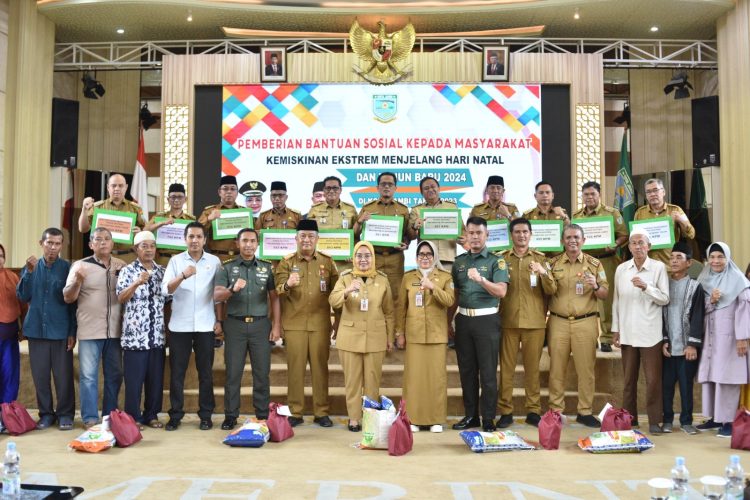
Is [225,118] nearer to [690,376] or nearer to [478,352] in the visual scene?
[478,352]

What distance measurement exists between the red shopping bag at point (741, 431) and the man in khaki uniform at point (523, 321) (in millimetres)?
1375

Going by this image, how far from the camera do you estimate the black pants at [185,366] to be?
557 centimetres

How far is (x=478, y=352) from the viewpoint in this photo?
217 inches

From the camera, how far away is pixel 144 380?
562 cm

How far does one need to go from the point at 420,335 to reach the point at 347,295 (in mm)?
633

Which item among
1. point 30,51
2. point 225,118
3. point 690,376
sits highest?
point 30,51

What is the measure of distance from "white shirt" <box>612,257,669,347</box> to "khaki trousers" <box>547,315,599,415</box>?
0.82 feet

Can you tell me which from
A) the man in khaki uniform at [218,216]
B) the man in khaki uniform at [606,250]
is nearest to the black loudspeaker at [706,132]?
the man in khaki uniform at [606,250]

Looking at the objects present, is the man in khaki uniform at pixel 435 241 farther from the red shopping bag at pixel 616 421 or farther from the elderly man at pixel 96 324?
the elderly man at pixel 96 324

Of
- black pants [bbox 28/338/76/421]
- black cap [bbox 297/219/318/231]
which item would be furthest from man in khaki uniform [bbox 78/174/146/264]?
black cap [bbox 297/219/318/231]

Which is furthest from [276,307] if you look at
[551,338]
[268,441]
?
[551,338]

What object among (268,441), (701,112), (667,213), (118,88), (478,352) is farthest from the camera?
(118,88)

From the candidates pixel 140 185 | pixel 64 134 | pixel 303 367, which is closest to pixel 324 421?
pixel 303 367

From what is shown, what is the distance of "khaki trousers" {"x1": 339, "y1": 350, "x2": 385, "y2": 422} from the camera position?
5.58 metres
